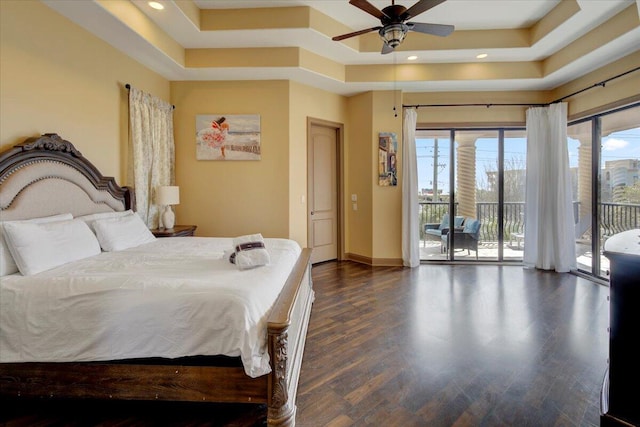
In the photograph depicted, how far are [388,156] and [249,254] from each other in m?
3.59

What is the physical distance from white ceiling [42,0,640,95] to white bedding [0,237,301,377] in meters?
2.53

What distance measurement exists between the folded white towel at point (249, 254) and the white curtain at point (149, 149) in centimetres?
226

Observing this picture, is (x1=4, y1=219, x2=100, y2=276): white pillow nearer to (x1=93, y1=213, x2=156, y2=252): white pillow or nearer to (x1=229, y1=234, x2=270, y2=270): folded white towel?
(x1=93, y1=213, x2=156, y2=252): white pillow

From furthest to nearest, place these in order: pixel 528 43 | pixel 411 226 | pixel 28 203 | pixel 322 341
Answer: pixel 411 226
pixel 528 43
pixel 322 341
pixel 28 203

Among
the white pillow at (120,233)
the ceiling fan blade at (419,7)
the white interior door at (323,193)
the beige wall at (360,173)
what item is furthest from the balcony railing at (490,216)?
the white pillow at (120,233)

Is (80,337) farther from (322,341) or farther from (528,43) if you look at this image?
(528,43)

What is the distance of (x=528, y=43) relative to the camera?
4.02 meters

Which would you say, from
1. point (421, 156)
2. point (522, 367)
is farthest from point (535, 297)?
point (421, 156)

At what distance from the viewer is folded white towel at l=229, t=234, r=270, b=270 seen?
206 cm

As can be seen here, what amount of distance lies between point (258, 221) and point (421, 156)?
3.05 meters

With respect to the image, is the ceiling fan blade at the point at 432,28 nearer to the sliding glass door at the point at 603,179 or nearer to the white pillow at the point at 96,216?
the sliding glass door at the point at 603,179

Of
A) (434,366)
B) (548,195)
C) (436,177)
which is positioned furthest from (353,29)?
(434,366)

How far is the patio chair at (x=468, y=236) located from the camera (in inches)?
202

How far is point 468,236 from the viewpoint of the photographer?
16.9 feet
